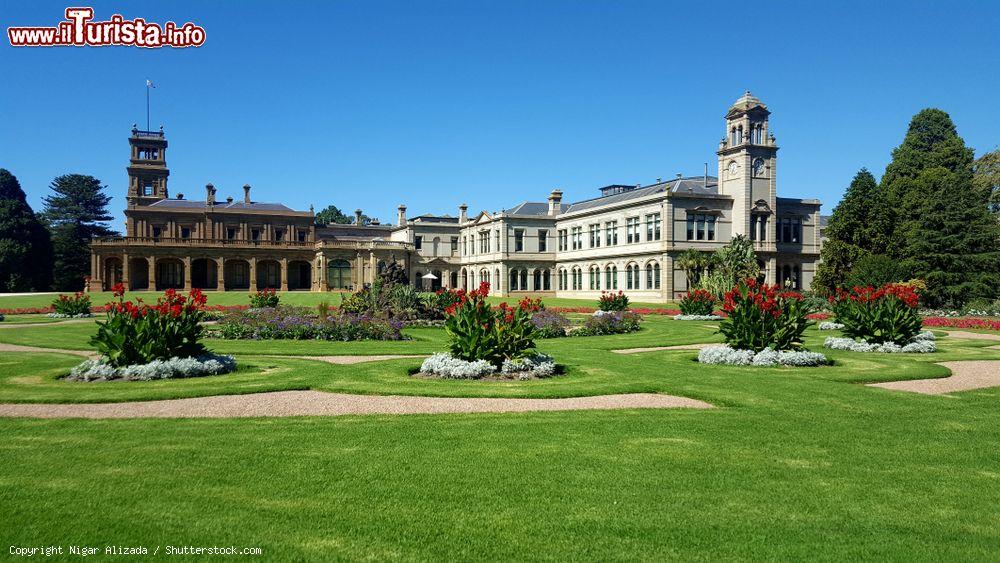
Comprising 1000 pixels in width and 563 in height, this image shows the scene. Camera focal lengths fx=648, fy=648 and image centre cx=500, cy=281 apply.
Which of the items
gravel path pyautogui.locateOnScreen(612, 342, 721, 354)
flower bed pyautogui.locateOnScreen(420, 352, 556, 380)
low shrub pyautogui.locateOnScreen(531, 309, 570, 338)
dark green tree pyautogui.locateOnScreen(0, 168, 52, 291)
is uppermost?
dark green tree pyautogui.locateOnScreen(0, 168, 52, 291)

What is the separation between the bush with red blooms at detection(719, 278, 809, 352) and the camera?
627 inches

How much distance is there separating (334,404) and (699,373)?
7781mm

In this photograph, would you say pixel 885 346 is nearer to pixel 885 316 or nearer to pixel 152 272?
pixel 885 316

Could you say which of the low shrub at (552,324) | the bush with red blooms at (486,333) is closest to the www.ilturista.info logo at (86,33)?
the bush with red blooms at (486,333)

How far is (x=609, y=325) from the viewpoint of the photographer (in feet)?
83.3

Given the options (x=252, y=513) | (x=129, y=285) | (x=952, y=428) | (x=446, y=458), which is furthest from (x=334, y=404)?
(x=129, y=285)

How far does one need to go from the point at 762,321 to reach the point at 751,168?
41.2 meters

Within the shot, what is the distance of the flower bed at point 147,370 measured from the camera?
1280cm

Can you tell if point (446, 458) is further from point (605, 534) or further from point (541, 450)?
point (605, 534)

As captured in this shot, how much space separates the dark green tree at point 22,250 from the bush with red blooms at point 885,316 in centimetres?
7843

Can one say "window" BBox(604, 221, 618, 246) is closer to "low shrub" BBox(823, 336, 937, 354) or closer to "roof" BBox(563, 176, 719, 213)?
"roof" BBox(563, 176, 719, 213)

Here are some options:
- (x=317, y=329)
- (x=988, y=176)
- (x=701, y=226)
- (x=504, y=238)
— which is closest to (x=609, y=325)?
(x=317, y=329)

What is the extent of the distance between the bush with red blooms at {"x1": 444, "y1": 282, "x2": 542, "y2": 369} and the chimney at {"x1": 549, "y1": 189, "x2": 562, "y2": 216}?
176ft

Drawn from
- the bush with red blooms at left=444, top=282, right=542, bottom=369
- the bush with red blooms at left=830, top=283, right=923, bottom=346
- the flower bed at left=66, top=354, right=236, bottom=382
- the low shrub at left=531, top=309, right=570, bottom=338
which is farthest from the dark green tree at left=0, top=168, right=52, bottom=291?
the bush with red blooms at left=830, top=283, right=923, bottom=346
